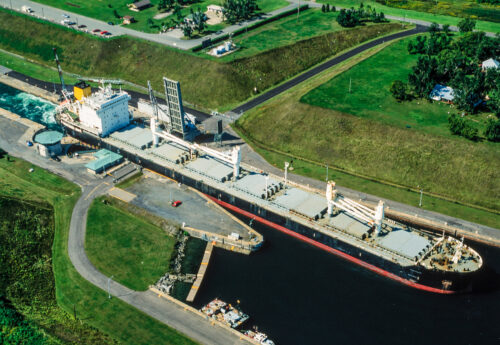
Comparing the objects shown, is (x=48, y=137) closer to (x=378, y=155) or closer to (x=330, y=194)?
(x=330, y=194)

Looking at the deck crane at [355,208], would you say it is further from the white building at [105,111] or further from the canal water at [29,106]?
the canal water at [29,106]

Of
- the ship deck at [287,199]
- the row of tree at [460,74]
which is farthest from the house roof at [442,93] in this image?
the ship deck at [287,199]

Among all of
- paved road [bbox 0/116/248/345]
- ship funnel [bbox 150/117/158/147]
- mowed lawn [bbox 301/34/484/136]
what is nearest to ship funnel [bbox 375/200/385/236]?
paved road [bbox 0/116/248/345]

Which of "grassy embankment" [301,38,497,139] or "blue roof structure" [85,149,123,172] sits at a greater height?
"grassy embankment" [301,38,497,139]

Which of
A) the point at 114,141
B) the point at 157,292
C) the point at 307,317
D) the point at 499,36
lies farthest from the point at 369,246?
the point at 499,36

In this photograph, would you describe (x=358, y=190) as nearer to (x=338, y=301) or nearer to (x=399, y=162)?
(x=399, y=162)

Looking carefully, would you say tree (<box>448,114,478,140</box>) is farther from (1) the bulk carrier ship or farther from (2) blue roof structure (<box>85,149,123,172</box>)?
(2) blue roof structure (<box>85,149,123,172</box>)

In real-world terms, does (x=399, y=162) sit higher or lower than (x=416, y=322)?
higher
